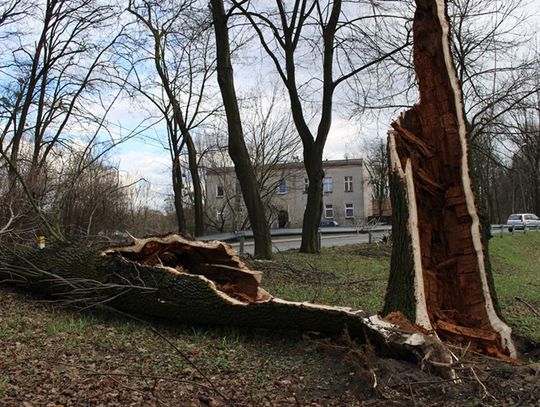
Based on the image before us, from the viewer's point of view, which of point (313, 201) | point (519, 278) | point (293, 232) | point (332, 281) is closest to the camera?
point (332, 281)

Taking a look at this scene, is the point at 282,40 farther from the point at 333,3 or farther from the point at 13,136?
the point at 13,136

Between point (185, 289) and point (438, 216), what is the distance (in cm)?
282

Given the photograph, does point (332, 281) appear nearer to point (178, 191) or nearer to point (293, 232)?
point (293, 232)

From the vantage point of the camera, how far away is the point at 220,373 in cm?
438

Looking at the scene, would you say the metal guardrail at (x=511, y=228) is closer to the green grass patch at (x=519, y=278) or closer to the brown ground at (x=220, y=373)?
the green grass patch at (x=519, y=278)

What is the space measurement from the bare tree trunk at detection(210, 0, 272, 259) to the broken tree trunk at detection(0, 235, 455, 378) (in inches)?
231

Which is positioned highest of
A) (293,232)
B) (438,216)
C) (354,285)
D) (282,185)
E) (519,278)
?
(282,185)

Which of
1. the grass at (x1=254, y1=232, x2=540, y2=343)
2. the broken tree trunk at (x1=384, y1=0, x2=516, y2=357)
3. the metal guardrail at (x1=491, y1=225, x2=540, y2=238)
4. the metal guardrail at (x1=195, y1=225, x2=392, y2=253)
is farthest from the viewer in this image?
the metal guardrail at (x1=491, y1=225, x2=540, y2=238)

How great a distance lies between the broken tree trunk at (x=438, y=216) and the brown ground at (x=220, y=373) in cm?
76

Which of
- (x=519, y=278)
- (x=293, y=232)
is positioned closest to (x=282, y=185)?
(x=293, y=232)

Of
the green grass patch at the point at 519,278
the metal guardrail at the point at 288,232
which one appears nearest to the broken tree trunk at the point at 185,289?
the green grass patch at the point at 519,278

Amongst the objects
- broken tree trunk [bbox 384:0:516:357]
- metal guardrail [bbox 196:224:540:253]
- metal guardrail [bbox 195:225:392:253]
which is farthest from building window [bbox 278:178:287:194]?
broken tree trunk [bbox 384:0:516:357]

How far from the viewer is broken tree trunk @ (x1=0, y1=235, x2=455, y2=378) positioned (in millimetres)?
4562

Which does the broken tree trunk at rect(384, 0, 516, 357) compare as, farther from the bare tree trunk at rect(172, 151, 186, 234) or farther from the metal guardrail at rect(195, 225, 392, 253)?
the bare tree trunk at rect(172, 151, 186, 234)
